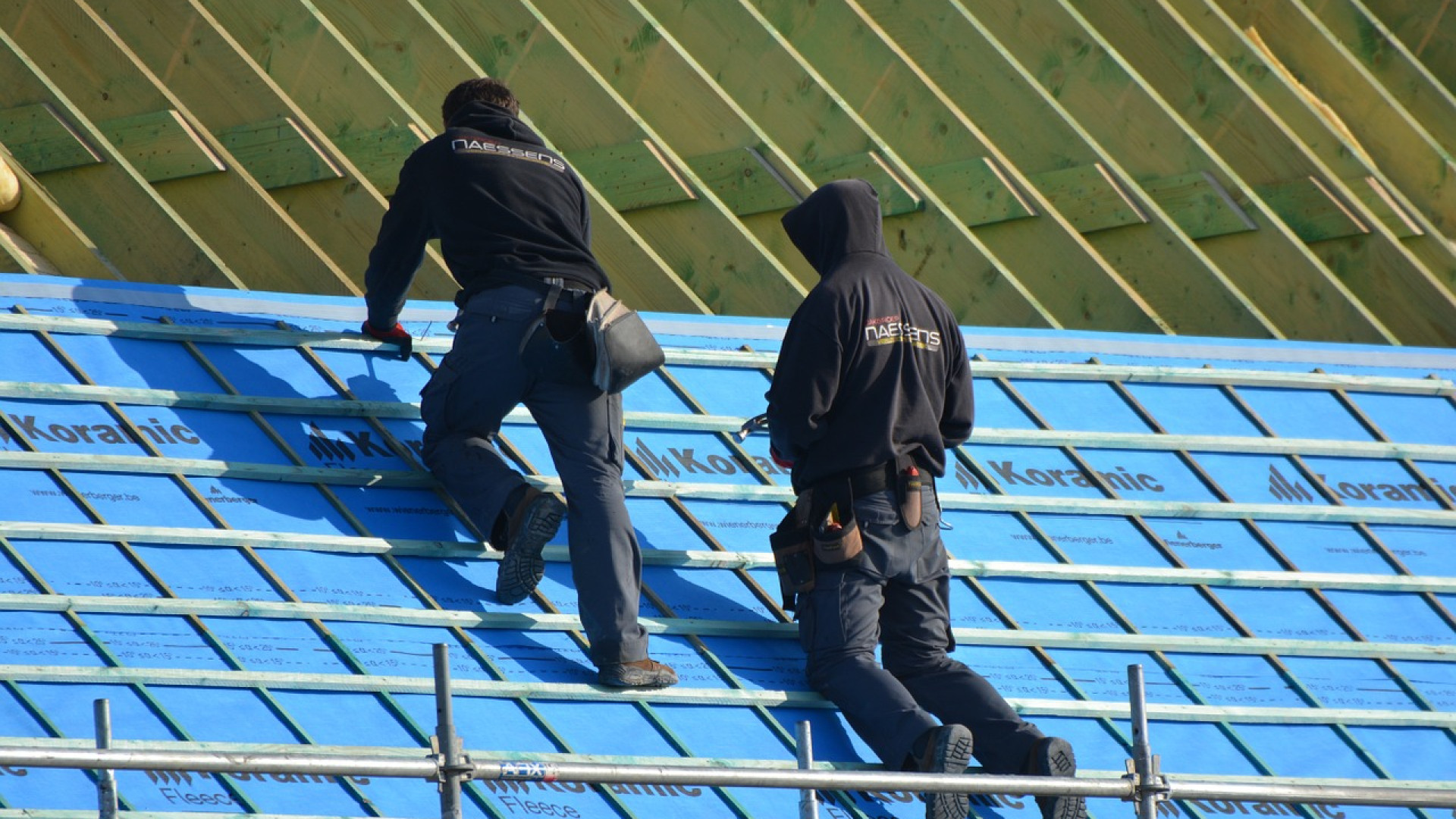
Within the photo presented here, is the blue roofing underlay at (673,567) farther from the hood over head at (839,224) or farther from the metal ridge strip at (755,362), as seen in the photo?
the hood over head at (839,224)

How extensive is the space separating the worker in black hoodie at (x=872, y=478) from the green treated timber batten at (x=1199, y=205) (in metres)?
3.42

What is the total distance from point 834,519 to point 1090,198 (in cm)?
371

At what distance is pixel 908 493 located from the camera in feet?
18.7

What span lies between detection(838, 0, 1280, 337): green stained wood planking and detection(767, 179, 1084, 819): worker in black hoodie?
2.93 m

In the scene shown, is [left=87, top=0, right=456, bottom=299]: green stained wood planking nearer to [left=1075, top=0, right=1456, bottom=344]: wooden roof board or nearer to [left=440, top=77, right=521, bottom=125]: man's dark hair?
[left=440, top=77, right=521, bottom=125]: man's dark hair

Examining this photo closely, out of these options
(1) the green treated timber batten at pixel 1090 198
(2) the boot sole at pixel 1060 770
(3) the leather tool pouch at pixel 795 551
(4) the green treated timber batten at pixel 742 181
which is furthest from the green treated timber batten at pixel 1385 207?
(2) the boot sole at pixel 1060 770

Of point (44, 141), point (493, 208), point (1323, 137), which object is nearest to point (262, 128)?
point (44, 141)

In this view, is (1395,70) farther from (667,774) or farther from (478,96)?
(667,774)

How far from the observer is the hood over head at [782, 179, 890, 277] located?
5906 mm

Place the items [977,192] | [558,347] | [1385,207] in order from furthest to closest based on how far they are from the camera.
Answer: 1. [1385,207]
2. [977,192]
3. [558,347]

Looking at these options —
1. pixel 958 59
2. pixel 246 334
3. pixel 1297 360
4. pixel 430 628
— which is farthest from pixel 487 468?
pixel 958 59

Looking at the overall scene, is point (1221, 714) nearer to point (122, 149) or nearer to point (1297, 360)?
point (1297, 360)

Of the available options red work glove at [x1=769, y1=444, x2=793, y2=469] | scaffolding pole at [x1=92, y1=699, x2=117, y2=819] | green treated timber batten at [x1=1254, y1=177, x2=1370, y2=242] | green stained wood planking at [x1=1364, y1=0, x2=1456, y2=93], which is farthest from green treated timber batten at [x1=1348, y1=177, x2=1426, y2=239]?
scaffolding pole at [x1=92, y1=699, x2=117, y2=819]

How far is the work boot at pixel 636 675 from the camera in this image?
18.5 feet
